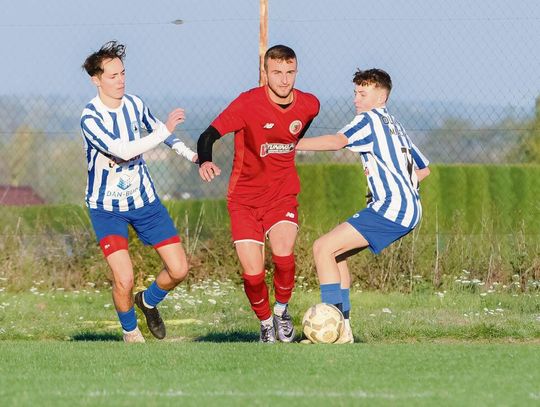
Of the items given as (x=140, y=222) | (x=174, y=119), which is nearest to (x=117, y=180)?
(x=140, y=222)

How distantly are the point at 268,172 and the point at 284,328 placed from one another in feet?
4.10

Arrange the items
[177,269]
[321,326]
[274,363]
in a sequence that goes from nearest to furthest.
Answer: [274,363] → [321,326] → [177,269]

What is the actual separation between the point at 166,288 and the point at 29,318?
2711 millimetres

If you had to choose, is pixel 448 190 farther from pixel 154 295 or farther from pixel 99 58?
pixel 99 58

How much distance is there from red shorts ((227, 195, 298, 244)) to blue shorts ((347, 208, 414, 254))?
0.61 metres

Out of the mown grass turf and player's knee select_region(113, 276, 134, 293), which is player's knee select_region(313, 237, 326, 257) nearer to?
the mown grass turf

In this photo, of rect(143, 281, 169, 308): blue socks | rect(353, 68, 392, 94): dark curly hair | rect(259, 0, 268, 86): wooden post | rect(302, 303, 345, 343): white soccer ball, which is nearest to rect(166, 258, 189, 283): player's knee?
rect(143, 281, 169, 308): blue socks

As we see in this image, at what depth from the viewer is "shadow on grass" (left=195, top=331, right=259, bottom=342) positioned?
10923 mm

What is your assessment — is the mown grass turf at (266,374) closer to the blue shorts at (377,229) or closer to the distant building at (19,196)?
the blue shorts at (377,229)

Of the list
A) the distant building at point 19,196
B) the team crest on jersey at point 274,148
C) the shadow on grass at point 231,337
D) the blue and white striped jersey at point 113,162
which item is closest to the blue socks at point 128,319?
the blue and white striped jersey at point 113,162

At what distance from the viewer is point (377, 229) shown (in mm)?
9375

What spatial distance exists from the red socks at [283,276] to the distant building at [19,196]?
26.9 ft

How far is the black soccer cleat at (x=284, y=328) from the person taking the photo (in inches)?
387

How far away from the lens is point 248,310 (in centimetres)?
1271
